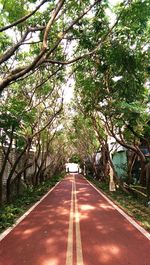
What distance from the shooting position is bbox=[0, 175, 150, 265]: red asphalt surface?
277 inches

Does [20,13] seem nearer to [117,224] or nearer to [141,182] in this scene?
[117,224]

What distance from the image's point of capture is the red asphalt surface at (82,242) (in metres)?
7.02

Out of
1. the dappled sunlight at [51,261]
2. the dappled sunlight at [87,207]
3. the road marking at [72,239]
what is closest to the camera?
the dappled sunlight at [51,261]

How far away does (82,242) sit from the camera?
27.6ft

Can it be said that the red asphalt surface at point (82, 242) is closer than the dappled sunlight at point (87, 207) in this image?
Yes

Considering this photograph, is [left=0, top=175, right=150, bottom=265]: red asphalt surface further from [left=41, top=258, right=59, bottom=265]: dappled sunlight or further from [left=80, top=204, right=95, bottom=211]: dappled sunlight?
[left=80, top=204, right=95, bottom=211]: dappled sunlight

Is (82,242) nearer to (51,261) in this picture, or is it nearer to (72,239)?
(72,239)

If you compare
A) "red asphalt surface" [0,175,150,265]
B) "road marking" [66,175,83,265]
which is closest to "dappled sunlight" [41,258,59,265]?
"red asphalt surface" [0,175,150,265]

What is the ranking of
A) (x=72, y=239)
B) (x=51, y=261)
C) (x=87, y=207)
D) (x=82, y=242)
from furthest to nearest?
(x=87, y=207) → (x=72, y=239) → (x=82, y=242) → (x=51, y=261)

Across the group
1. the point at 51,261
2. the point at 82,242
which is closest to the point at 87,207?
the point at 82,242

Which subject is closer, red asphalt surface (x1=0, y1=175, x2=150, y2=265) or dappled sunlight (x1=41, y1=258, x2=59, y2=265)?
dappled sunlight (x1=41, y1=258, x2=59, y2=265)

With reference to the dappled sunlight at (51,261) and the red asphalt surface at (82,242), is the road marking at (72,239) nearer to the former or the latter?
the red asphalt surface at (82,242)

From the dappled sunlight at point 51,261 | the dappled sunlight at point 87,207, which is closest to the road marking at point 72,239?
the dappled sunlight at point 51,261

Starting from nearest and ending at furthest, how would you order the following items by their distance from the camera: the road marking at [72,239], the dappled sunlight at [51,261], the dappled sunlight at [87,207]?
the dappled sunlight at [51,261], the road marking at [72,239], the dappled sunlight at [87,207]
